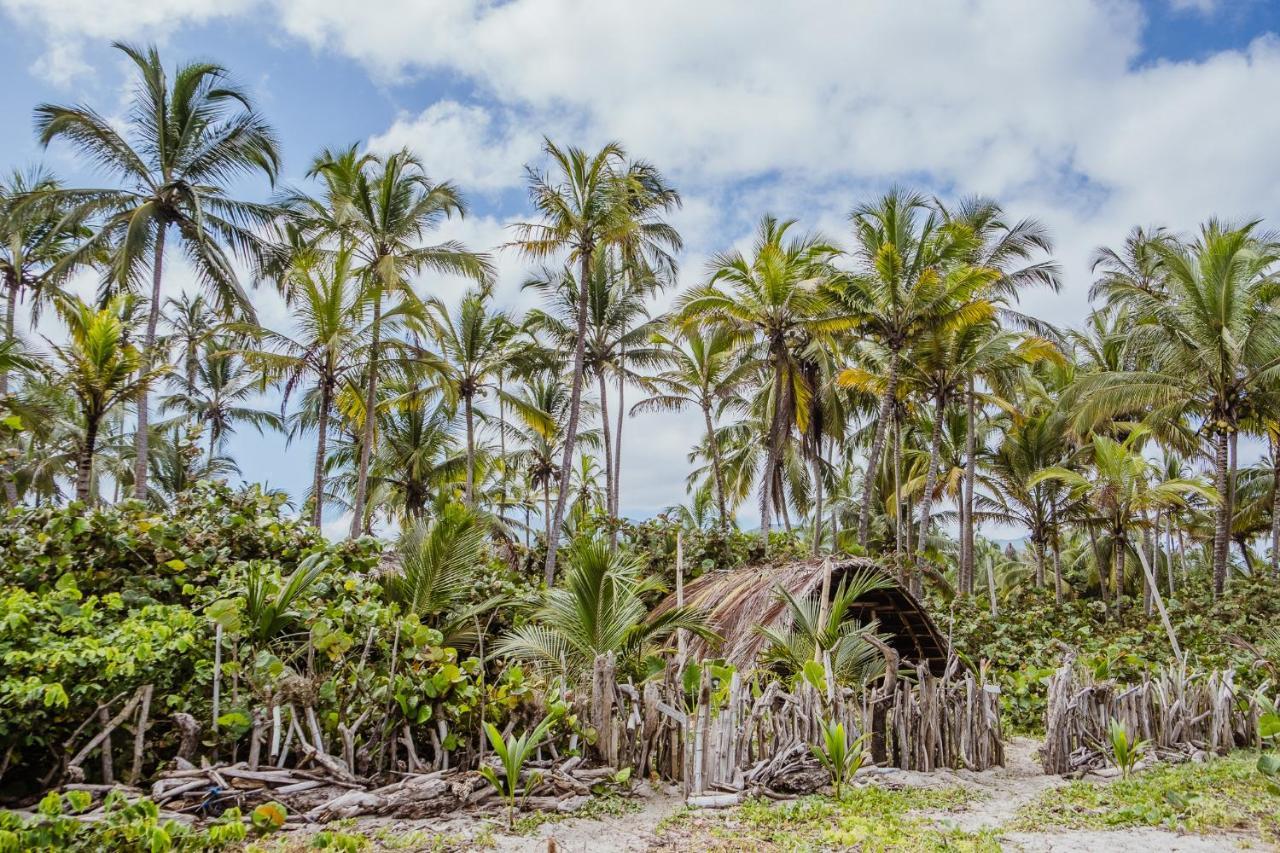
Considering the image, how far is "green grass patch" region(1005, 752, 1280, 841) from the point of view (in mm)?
5605

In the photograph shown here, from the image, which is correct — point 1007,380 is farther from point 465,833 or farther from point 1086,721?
point 465,833

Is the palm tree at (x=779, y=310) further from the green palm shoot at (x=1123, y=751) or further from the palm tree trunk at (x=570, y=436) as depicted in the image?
the green palm shoot at (x=1123, y=751)

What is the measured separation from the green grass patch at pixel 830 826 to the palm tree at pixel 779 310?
11798 millimetres

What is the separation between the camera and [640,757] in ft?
21.9

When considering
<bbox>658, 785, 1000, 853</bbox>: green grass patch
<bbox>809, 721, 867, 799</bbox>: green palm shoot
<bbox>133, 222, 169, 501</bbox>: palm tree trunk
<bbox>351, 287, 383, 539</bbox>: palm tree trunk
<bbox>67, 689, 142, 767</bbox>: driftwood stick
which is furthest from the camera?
<bbox>351, 287, 383, 539</bbox>: palm tree trunk

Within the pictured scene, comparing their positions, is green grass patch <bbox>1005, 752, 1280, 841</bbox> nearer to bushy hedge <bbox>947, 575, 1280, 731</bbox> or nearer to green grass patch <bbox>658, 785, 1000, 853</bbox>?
green grass patch <bbox>658, 785, 1000, 853</bbox>

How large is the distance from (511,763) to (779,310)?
43.9ft

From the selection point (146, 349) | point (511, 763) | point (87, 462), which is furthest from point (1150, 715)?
point (146, 349)

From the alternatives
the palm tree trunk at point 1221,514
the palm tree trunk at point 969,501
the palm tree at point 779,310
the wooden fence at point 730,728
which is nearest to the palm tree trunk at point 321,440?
the palm tree at point 779,310

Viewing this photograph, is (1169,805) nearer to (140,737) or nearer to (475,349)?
(140,737)

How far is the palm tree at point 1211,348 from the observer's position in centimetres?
1650

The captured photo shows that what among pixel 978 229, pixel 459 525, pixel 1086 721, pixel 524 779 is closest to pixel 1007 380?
pixel 978 229

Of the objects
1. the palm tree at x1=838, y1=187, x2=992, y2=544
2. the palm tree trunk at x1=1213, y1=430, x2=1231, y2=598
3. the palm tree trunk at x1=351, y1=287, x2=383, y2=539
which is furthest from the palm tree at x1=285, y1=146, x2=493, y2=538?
the palm tree trunk at x1=1213, y1=430, x2=1231, y2=598

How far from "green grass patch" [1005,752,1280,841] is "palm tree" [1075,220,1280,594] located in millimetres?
12212
